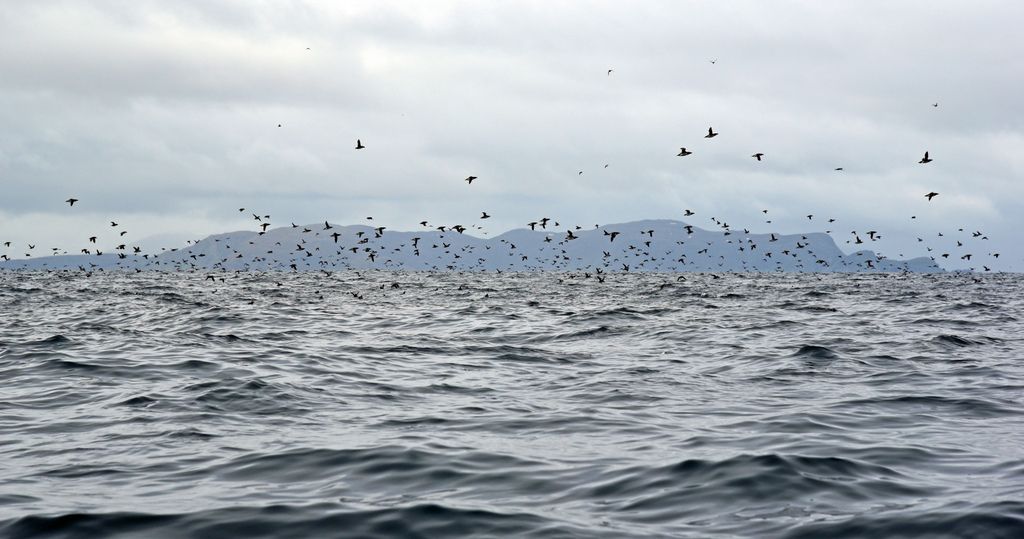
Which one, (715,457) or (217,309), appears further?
(217,309)

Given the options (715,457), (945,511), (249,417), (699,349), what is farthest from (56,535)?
(699,349)

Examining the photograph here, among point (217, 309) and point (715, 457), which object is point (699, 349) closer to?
point (715, 457)

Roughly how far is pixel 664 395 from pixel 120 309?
34421 mm

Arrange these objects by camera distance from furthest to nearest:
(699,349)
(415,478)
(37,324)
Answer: (37,324) < (699,349) < (415,478)

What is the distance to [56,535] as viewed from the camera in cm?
852

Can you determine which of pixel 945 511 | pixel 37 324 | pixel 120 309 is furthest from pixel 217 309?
pixel 945 511

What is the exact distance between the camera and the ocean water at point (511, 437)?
902 cm

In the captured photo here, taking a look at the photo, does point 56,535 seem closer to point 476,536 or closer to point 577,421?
point 476,536

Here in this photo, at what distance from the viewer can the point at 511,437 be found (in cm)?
1319

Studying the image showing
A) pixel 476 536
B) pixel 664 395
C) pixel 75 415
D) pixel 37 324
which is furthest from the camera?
pixel 37 324

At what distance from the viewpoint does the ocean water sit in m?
9.02

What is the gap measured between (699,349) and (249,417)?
1400 centimetres

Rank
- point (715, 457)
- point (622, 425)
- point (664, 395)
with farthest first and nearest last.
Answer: point (664, 395), point (622, 425), point (715, 457)

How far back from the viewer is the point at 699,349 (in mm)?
25344
